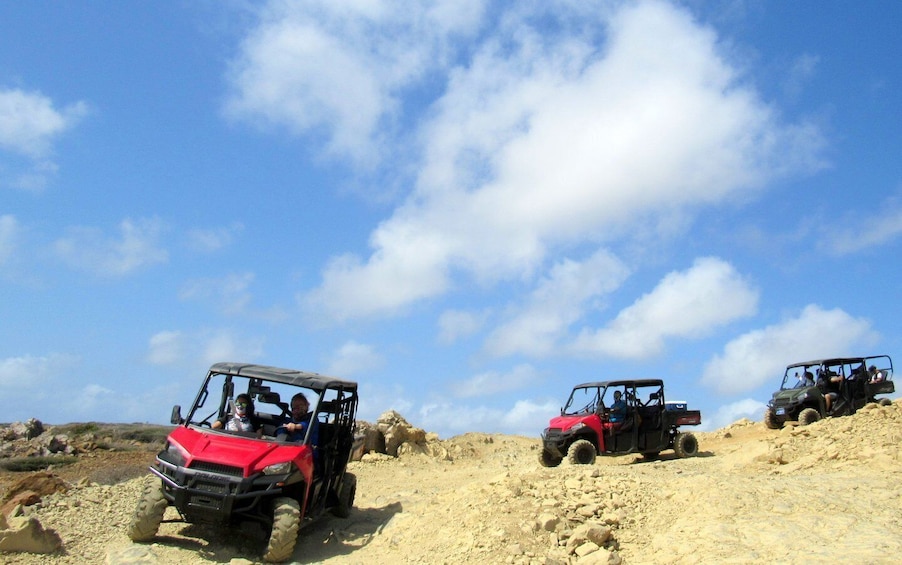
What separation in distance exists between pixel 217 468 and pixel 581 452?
29.3ft

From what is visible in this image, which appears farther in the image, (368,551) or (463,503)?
(463,503)

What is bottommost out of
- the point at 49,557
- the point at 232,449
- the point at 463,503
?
the point at 49,557

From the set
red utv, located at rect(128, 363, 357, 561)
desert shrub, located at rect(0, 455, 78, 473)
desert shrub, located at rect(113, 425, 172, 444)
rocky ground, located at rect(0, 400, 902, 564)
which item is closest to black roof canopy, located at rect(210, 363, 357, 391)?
red utv, located at rect(128, 363, 357, 561)

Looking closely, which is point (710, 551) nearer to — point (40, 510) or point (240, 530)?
point (240, 530)

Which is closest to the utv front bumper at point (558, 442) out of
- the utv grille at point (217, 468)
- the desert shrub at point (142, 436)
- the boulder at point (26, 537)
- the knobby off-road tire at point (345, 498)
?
the knobby off-road tire at point (345, 498)

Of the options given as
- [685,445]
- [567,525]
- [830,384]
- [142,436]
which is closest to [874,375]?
[830,384]

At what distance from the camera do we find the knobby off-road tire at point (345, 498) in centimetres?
949

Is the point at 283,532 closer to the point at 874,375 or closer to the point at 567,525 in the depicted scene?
the point at 567,525

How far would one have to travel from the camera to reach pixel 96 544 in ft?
25.7

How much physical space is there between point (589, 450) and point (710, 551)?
806 cm

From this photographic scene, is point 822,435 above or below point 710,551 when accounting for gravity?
above

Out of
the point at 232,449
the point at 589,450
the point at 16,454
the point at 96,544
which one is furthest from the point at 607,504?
the point at 16,454

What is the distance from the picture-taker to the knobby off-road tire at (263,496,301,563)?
7203mm

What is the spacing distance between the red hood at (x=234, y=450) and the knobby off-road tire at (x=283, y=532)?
0.51 m
